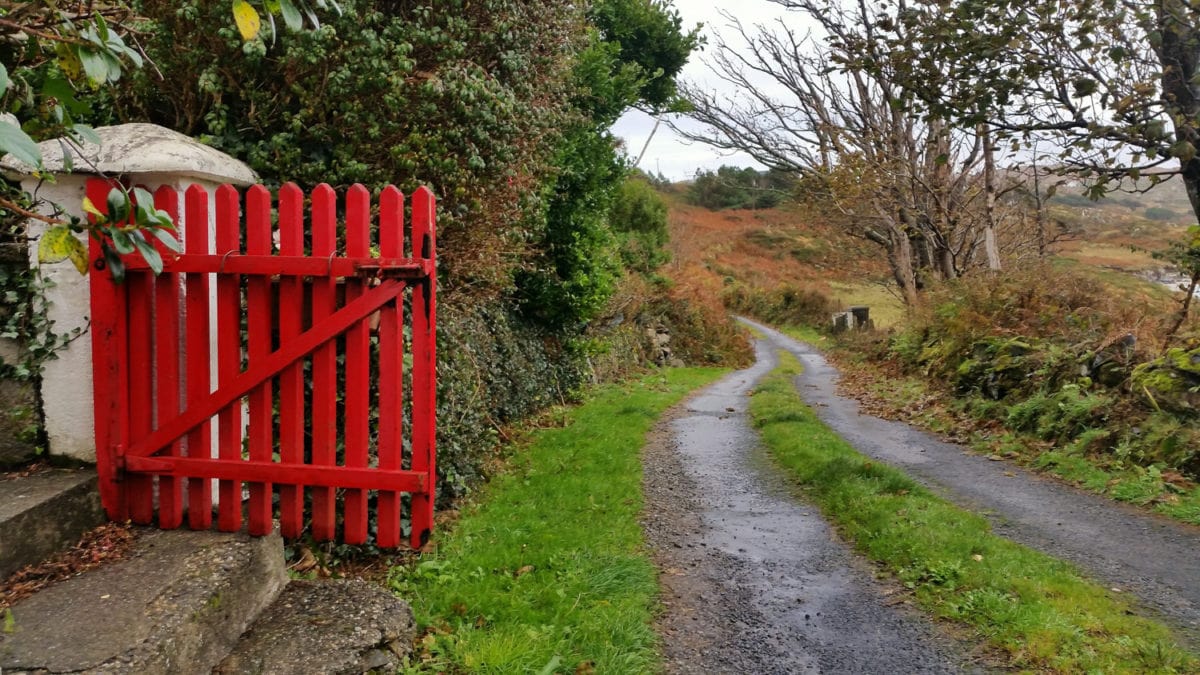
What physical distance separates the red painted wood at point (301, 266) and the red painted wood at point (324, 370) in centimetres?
5

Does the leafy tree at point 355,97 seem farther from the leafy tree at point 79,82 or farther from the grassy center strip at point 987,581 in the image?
the grassy center strip at point 987,581

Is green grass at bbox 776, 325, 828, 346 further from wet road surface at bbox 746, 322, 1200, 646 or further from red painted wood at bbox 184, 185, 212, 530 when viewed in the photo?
red painted wood at bbox 184, 185, 212, 530

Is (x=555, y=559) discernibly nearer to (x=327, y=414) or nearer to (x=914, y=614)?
(x=327, y=414)

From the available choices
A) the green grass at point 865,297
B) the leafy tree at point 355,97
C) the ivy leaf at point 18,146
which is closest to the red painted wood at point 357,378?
the ivy leaf at point 18,146

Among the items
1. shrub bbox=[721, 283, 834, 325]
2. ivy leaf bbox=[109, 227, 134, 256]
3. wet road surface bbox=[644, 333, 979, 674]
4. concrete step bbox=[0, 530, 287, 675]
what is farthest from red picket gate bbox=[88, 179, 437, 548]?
shrub bbox=[721, 283, 834, 325]

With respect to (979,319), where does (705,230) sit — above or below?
above

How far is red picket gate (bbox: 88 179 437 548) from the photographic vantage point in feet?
10.3

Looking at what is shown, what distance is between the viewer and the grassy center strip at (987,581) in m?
3.55

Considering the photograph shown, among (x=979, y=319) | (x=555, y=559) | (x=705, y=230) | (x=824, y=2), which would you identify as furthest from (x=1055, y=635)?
(x=705, y=230)

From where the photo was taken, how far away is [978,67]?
5.22 m

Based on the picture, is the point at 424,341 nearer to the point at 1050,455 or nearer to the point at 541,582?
the point at 541,582

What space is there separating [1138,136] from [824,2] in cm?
1279

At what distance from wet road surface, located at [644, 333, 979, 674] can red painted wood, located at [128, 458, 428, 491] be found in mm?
1749

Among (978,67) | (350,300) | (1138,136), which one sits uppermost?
(978,67)
